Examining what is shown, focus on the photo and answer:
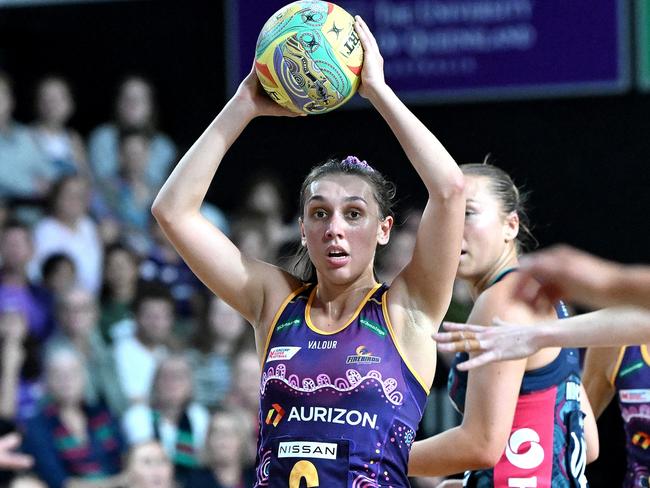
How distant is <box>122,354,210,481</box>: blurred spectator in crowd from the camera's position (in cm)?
716

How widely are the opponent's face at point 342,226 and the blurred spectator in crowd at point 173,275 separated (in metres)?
4.31

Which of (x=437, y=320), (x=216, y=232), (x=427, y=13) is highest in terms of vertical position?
(x=427, y=13)

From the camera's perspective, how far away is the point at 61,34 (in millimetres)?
9266

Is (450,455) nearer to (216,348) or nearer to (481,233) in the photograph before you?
(481,233)

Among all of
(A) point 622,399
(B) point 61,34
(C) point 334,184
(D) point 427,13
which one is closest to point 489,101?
(D) point 427,13

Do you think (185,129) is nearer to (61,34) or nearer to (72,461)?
(61,34)

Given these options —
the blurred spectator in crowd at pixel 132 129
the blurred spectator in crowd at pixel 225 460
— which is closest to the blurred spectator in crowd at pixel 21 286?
the blurred spectator in crowd at pixel 132 129

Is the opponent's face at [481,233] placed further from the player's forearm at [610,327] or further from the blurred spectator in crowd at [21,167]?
the blurred spectator in crowd at [21,167]

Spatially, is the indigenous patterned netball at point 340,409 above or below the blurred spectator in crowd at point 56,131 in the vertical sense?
below

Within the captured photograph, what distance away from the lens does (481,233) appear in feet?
13.2

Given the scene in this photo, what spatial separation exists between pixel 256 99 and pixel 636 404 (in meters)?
1.75

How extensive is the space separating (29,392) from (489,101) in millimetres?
3708

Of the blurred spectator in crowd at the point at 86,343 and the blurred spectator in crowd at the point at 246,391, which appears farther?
the blurred spectator in crowd at the point at 86,343

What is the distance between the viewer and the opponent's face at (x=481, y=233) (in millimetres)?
4031
